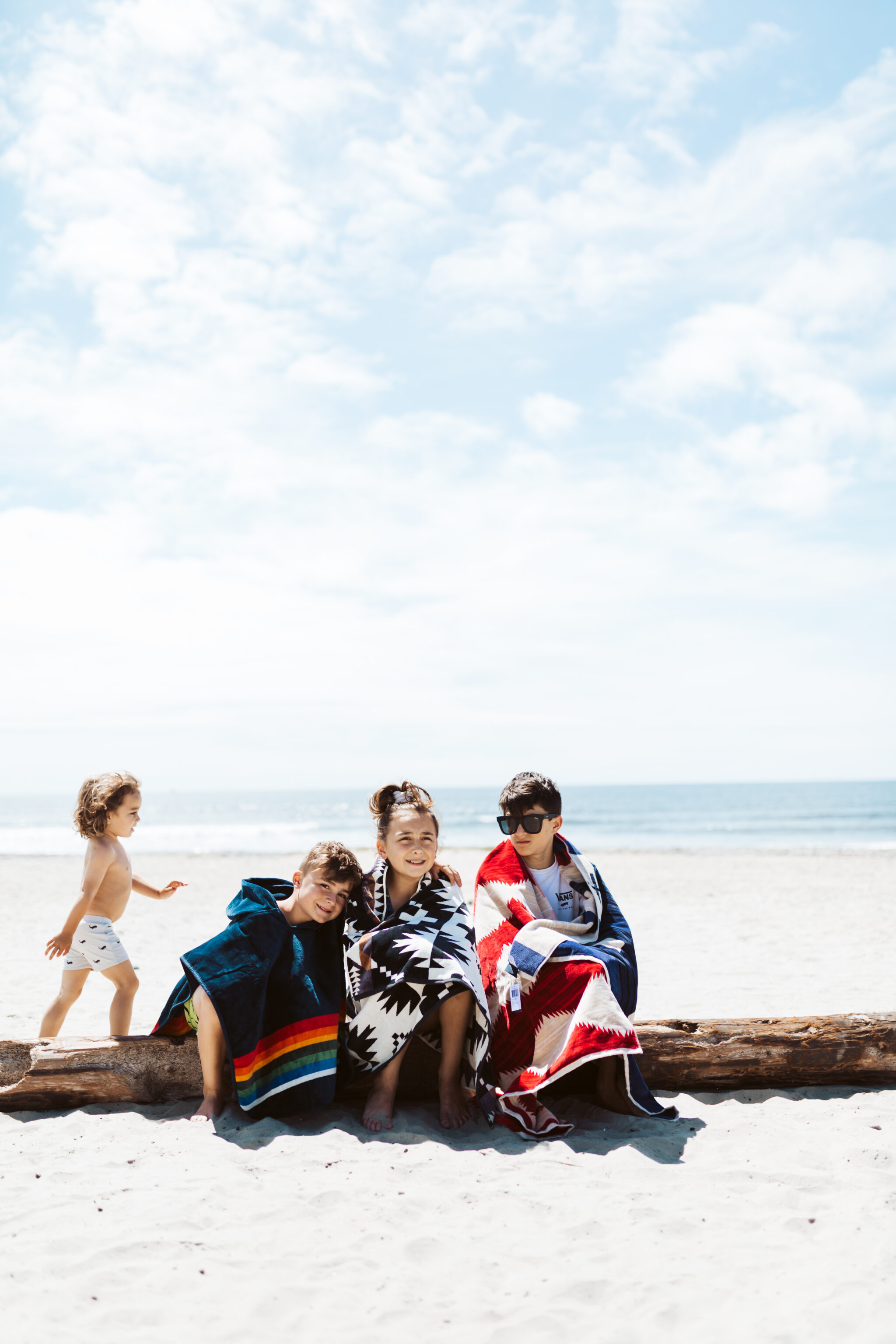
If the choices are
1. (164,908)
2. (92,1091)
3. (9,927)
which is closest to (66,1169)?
(92,1091)

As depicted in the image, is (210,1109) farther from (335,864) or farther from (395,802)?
(395,802)

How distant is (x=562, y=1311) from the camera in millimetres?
2398

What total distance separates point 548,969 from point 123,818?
7.89 feet

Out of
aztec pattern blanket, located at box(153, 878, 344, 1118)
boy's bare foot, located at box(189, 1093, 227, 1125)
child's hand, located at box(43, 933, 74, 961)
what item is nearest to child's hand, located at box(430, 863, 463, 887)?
aztec pattern blanket, located at box(153, 878, 344, 1118)

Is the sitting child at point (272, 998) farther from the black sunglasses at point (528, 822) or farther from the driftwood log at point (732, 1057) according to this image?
the black sunglasses at point (528, 822)

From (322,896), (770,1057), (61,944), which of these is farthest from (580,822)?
(322,896)

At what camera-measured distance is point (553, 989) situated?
12.9ft

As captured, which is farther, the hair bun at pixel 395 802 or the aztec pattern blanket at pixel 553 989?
the hair bun at pixel 395 802

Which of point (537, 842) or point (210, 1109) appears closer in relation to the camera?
point (210, 1109)

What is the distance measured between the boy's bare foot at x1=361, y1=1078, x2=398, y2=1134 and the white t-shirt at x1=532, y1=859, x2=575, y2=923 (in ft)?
3.60

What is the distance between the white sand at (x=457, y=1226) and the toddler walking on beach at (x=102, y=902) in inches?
30.5

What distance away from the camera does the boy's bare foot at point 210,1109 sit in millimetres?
3715

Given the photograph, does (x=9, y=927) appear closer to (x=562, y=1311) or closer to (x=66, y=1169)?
(x=66, y=1169)

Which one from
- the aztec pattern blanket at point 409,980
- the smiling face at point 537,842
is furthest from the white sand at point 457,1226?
the smiling face at point 537,842
